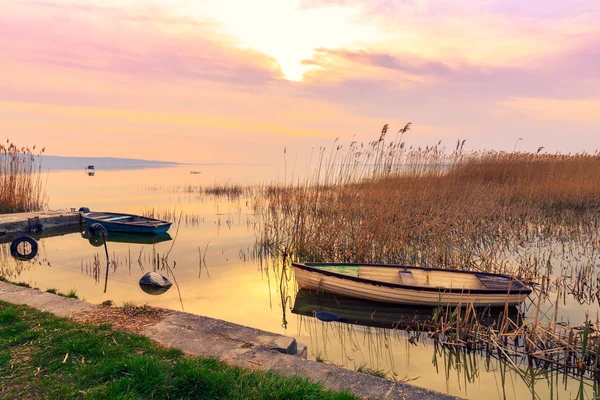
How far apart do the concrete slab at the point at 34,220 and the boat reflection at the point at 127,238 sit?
4.97 ft

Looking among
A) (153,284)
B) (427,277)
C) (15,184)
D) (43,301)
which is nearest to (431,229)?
(427,277)

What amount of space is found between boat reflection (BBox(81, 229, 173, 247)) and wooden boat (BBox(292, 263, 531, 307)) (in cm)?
751

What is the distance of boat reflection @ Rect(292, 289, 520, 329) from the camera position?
6.90 meters

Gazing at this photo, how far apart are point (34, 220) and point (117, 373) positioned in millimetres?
13701

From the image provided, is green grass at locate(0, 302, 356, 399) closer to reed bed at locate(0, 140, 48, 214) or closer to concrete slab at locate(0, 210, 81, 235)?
concrete slab at locate(0, 210, 81, 235)

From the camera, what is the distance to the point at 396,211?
33.7ft

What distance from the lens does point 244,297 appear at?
26.9 ft

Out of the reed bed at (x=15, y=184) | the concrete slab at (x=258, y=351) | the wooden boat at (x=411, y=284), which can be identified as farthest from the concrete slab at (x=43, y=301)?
the reed bed at (x=15, y=184)

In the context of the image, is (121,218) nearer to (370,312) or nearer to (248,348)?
(370,312)

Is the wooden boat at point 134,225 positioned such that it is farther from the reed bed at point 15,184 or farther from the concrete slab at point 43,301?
the concrete slab at point 43,301

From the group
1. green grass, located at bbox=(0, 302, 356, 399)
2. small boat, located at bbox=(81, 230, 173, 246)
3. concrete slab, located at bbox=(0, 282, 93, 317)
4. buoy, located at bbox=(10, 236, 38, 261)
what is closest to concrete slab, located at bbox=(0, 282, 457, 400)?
concrete slab, located at bbox=(0, 282, 93, 317)

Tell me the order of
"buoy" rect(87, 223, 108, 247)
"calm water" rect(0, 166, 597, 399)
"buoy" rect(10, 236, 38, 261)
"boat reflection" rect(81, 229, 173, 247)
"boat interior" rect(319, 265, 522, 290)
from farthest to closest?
"boat reflection" rect(81, 229, 173, 247) → "buoy" rect(87, 223, 108, 247) → "buoy" rect(10, 236, 38, 261) → "boat interior" rect(319, 265, 522, 290) → "calm water" rect(0, 166, 597, 399)

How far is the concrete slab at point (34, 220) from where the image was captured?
1359cm

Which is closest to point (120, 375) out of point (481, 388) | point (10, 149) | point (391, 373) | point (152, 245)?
point (391, 373)
